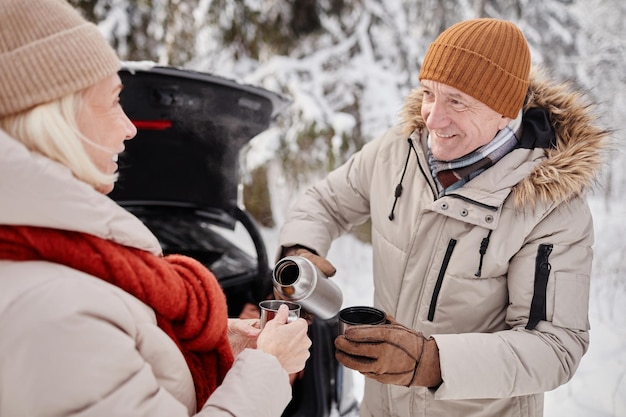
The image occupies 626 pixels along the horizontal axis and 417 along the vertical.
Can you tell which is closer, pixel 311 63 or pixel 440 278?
pixel 440 278

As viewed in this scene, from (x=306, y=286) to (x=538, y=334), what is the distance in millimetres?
796

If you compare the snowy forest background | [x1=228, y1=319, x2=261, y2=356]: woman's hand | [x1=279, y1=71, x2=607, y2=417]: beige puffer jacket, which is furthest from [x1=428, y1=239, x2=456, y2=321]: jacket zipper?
the snowy forest background

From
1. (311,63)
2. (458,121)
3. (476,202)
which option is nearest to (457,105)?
(458,121)

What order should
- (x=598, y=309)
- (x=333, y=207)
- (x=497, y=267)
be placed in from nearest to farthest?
1. (x=497, y=267)
2. (x=333, y=207)
3. (x=598, y=309)

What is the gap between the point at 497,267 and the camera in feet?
5.22

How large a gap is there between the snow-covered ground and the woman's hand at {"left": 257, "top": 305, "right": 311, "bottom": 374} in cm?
230

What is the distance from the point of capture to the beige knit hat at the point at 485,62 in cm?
164

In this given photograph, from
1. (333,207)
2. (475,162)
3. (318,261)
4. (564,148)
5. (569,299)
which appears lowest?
(318,261)

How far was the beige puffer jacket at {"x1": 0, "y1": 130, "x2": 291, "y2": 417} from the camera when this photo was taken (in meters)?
0.81

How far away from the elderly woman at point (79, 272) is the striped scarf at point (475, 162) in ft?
3.27

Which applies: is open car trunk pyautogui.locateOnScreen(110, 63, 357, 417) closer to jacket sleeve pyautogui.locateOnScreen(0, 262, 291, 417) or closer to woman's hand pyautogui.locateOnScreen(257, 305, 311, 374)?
woman's hand pyautogui.locateOnScreen(257, 305, 311, 374)

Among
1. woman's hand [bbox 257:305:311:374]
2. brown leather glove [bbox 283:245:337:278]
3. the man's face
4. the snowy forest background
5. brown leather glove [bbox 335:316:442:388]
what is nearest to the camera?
woman's hand [bbox 257:305:311:374]

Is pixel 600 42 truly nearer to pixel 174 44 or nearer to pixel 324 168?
pixel 324 168

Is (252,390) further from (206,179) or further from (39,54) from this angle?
(206,179)
